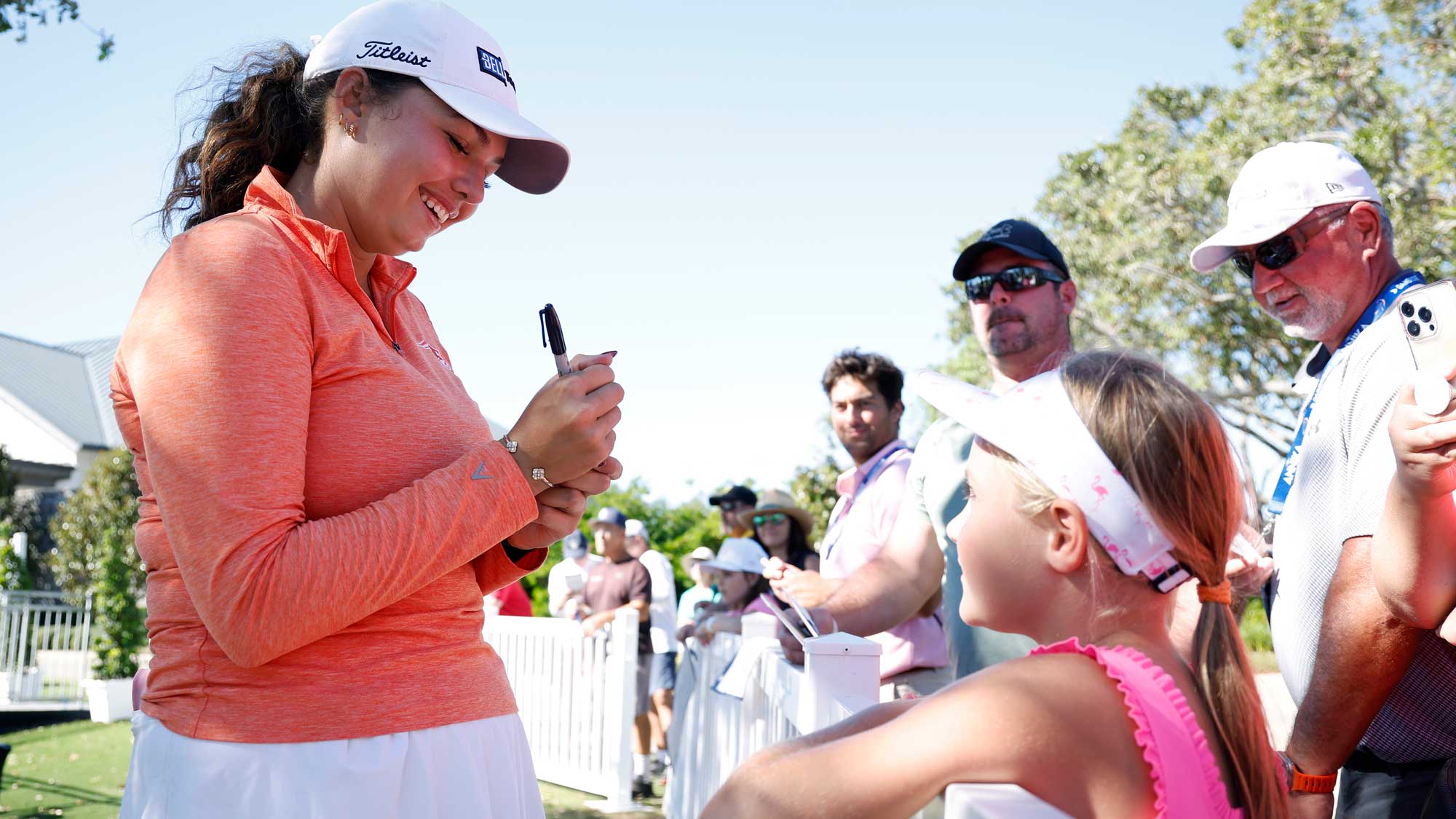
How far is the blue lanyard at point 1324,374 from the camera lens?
2705mm

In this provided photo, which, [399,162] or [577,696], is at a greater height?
[399,162]

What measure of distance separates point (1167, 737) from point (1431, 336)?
3.54ft

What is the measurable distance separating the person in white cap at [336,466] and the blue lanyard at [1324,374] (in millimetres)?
1826

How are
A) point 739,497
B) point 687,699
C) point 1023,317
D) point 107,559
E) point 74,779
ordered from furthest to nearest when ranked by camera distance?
point 107,559 → point 739,497 → point 74,779 → point 687,699 → point 1023,317

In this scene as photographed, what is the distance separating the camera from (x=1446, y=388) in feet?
6.21

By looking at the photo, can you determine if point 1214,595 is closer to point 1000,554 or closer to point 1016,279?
point 1000,554

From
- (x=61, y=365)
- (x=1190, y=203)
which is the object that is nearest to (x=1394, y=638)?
(x=1190, y=203)

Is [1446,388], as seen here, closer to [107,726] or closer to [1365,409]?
[1365,409]

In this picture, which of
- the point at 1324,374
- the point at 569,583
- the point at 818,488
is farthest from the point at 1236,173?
the point at 1324,374

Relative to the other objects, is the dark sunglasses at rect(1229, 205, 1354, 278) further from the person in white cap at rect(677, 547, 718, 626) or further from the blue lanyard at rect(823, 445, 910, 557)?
the person in white cap at rect(677, 547, 718, 626)

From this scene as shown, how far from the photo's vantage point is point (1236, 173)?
18.1 metres

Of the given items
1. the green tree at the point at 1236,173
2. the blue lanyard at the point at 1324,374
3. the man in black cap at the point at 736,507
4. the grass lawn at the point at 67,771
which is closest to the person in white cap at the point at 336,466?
the blue lanyard at the point at 1324,374

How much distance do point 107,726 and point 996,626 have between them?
46.1 feet

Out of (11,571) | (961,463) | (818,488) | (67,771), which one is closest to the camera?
(961,463)
